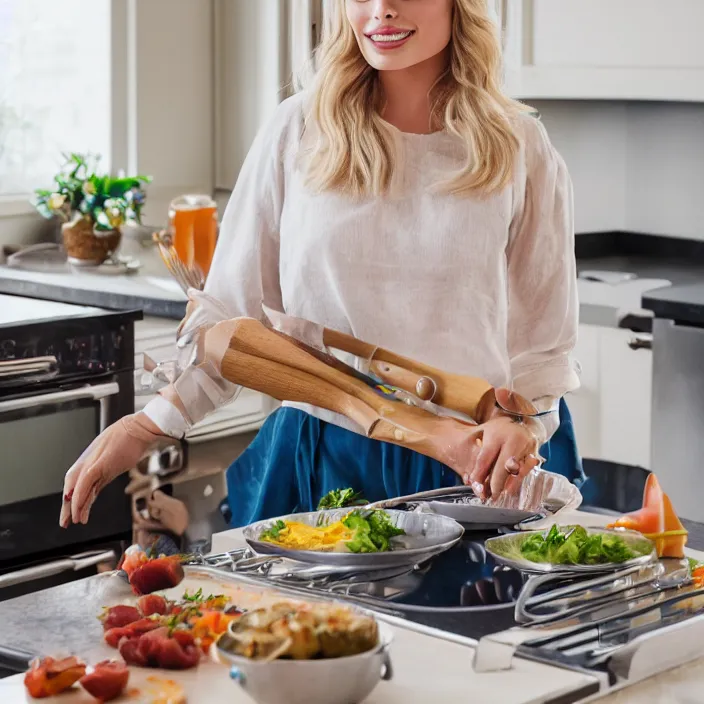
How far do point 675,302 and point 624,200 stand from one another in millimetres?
1190

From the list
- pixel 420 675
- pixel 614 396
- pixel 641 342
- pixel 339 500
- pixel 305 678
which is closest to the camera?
pixel 305 678

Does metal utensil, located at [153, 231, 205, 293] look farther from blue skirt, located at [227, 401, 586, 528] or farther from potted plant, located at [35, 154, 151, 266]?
blue skirt, located at [227, 401, 586, 528]

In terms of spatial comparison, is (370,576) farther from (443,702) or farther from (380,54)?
(380,54)

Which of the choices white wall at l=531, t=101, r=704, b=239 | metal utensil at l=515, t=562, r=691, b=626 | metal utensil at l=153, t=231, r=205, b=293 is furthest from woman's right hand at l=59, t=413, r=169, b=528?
white wall at l=531, t=101, r=704, b=239

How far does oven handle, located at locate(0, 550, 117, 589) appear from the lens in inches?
109

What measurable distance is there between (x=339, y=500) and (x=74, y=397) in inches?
57.4

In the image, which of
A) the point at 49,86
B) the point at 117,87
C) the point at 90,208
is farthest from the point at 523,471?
the point at 49,86

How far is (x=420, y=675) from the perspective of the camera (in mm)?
1079

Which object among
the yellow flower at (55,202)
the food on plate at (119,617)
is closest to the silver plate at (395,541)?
the food on plate at (119,617)

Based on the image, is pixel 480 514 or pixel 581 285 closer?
pixel 480 514

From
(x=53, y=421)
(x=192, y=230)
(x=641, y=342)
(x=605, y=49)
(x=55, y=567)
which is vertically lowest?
(x=55, y=567)

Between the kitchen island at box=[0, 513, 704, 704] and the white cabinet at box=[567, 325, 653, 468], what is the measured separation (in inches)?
82.5

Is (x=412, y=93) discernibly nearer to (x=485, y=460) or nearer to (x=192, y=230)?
(x=485, y=460)

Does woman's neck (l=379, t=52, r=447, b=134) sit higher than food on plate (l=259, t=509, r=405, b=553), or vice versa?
woman's neck (l=379, t=52, r=447, b=134)
